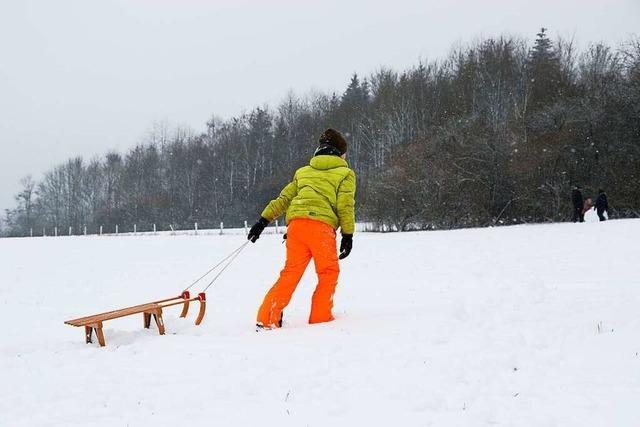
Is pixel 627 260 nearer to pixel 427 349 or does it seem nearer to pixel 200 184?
pixel 427 349

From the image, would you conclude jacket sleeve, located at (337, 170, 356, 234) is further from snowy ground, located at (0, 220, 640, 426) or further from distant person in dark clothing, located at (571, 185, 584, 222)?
distant person in dark clothing, located at (571, 185, 584, 222)

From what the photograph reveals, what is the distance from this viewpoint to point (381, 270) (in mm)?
10758

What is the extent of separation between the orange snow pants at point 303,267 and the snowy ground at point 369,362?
281mm

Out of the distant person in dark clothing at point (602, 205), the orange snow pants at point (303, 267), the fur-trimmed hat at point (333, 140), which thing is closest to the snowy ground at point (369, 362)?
the orange snow pants at point (303, 267)

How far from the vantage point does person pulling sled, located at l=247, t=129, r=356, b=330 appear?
5.36m

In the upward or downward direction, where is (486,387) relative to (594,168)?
downward

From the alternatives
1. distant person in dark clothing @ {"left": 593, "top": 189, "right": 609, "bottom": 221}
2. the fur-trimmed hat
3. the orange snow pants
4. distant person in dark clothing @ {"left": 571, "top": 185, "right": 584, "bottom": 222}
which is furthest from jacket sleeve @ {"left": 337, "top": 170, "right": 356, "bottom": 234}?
distant person in dark clothing @ {"left": 593, "top": 189, "right": 609, "bottom": 221}

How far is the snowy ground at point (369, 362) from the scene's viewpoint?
2992 mm

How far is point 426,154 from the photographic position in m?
27.1

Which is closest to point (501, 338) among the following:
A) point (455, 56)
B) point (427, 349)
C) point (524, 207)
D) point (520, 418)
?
point (427, 349)

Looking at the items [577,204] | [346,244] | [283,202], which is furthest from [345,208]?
[577,204]

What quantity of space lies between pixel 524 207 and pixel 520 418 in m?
23.0

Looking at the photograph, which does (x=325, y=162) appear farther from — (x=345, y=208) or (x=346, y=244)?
(x=346, y=244)

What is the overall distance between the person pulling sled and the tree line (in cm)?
2025
